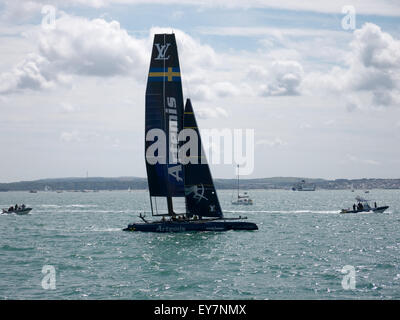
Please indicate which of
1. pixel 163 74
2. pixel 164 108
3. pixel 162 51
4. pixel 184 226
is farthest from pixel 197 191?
pixel 162 51

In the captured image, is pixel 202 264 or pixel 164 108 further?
pixel 164 108

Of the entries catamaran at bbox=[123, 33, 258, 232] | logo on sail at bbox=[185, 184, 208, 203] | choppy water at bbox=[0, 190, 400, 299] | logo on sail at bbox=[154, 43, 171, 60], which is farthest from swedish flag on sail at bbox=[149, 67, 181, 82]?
choppy water at bbox=[0, 190, 400, 299]

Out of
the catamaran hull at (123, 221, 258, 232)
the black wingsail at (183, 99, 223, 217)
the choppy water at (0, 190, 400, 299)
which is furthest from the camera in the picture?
the black wingsail at (183, 99, 223, 217)

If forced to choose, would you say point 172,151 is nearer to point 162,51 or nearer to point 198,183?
point 198,183

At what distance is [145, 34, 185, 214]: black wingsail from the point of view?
166 ft

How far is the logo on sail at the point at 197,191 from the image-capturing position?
168ft

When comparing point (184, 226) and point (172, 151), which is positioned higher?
point (172, 151)

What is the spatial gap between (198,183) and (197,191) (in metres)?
0.79

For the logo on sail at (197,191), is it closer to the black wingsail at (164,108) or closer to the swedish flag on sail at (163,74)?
the black wingsail at (164,108)

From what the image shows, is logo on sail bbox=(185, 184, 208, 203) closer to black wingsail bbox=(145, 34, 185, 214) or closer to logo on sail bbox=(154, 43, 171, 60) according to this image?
black wingsail bbox=(145, 34, 185, 214)

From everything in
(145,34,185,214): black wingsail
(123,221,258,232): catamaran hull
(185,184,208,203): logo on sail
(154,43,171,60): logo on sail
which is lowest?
(123,221,258,232): catamaran hull

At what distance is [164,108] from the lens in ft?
166

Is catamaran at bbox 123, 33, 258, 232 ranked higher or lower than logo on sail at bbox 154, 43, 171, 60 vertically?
lower
